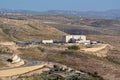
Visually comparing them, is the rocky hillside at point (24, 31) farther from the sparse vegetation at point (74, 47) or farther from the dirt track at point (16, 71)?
the dirt track at point (16, 71)

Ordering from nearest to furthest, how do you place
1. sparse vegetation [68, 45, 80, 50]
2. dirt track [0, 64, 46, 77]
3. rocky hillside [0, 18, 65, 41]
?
dirt track [0, 64, 46, 77] → sparse vegetation [68, 45, 80, 50] → rocky hillside [0, 18, 65, 41]

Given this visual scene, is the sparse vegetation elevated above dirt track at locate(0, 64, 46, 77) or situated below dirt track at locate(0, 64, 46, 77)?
above

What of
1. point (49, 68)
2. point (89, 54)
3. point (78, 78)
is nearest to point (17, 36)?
point (89, 54)

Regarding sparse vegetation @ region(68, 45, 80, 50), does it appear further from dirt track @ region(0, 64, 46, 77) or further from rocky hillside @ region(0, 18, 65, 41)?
dirt track @ region(0, 64, 46, 77)

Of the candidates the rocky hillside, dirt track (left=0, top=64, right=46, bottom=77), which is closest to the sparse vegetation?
the rocky hillside

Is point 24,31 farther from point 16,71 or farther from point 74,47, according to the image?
point 16,71

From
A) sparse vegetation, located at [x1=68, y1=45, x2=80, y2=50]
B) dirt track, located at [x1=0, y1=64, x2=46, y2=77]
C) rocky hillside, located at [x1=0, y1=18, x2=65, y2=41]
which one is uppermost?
rocky hillside, located at [x1=0, y1=18, x2=65, y2=41]

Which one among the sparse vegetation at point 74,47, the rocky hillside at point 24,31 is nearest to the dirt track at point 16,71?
the sparse vegetation at point 74,47

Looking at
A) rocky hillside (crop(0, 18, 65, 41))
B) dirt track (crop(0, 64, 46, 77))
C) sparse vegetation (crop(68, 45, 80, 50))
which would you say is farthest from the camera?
rocky hillside (crop(0, 18, 65, 41))

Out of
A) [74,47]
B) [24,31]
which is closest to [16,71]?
[74,47]

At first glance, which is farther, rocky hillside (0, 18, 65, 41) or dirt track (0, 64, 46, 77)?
rocky hillside (0, 18, 65, 41)

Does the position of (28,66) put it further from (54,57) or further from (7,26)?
(7,26)
